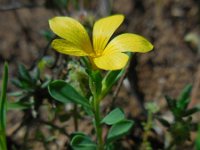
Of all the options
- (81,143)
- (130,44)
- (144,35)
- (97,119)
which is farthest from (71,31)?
(144,35)

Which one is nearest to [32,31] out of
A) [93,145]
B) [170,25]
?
[170,25]

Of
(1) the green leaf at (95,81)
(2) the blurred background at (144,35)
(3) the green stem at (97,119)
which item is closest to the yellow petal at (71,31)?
(1) the green leaf at (95,81)

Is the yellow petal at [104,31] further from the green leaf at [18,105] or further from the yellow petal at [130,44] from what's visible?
the green leaf at [18,105]

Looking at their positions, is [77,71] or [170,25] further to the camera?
[170,25]

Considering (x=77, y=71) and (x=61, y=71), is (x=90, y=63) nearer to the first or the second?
(x=77, y=71)

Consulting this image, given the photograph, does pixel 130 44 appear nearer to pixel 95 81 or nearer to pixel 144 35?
pixel 95 81

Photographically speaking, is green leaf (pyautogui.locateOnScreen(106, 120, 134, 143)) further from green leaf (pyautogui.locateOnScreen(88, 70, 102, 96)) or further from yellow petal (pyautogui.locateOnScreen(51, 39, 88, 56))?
yellow petal (pyautogui.locateOnScreen(51, 39, 88, 56))

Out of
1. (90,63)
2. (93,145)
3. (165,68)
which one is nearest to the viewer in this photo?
(90,63)
